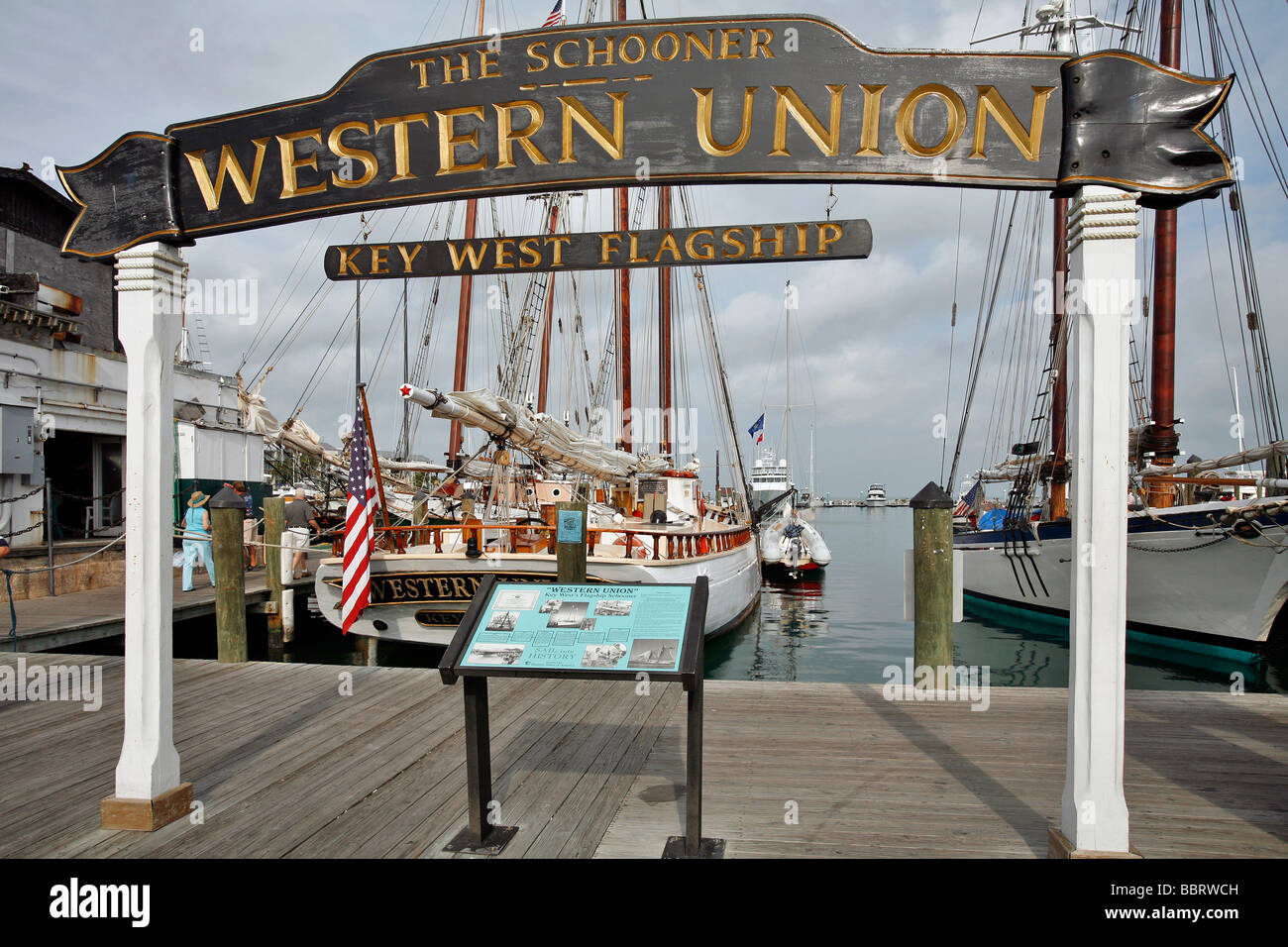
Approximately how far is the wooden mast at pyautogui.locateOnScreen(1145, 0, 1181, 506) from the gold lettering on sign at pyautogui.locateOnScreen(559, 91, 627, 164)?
53.7 feet

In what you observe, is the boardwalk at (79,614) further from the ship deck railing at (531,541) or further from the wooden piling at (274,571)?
the ship deck railing at (531,541)

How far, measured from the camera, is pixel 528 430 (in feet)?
43.9

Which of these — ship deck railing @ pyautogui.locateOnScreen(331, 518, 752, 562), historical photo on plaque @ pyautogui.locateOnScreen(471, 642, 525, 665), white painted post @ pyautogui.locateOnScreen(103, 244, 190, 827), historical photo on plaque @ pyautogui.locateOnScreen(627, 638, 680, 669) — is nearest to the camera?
historical photo on plaque @ pyautogui.locateOnScreen(627, 638, 680, 669)

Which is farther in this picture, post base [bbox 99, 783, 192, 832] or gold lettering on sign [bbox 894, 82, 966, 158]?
post base [bbox 99, 783, 192, 832]

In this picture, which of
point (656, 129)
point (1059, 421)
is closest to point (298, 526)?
point (656, 129)

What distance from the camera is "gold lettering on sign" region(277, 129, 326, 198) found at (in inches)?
178

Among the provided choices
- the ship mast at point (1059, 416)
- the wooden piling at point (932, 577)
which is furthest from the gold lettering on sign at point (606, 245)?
the ship mast at point (1059, 416)

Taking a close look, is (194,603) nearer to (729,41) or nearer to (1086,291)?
(729,41)

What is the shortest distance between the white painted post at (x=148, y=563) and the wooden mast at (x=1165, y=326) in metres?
18.2

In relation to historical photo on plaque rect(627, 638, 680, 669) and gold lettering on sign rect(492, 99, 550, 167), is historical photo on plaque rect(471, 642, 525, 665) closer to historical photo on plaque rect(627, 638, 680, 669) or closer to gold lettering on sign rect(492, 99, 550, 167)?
historical photo on plaque rect(627, 638, 680, 669)

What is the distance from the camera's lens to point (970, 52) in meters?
3.81

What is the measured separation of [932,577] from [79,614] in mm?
11774

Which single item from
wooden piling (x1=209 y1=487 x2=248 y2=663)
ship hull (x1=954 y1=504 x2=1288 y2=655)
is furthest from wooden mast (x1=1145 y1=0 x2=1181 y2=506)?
wooden piling (x1=209 y1=487 x2=248 y2=663)

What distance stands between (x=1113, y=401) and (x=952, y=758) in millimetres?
2656
